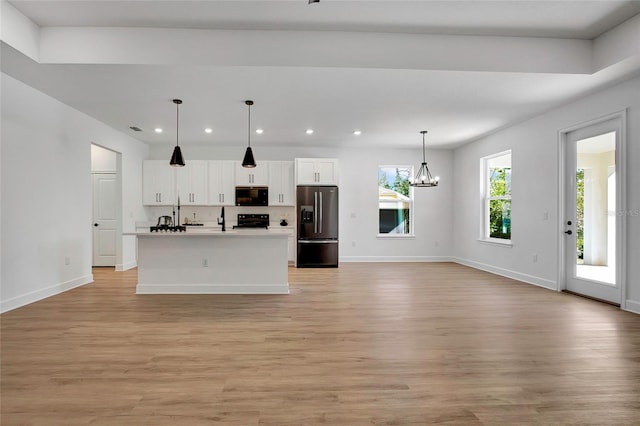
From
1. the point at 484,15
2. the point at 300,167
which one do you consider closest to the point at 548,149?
the point at 484,15

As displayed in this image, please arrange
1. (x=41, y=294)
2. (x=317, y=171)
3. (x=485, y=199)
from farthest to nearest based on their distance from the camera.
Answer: (x=317, y=171) < (x=485, y=199) < (x=41, y=294)

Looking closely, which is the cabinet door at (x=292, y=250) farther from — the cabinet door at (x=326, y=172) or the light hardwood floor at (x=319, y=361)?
the light hardwood floor at (x=319, y=361)

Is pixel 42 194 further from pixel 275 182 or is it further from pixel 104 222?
pixel 275 182

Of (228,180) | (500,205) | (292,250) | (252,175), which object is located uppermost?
(252,175)

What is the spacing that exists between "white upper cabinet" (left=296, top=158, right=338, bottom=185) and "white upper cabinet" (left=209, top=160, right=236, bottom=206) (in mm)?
1483

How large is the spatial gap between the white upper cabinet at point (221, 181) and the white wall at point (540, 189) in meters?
5.22

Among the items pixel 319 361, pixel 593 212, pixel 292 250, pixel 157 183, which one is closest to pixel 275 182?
pixel 292 250

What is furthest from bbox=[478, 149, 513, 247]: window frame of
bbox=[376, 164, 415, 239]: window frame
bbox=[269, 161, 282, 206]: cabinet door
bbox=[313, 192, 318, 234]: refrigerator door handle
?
bbox=[269, 161, 282, 206]: cabinet door

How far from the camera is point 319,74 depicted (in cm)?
367

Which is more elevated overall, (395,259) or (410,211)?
(410,211)

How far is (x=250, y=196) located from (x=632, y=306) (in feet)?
20.9

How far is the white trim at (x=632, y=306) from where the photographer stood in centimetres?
377

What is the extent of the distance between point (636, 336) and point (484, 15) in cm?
323

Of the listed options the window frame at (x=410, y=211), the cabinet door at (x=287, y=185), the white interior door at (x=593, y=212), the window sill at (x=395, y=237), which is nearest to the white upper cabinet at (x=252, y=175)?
the cabinet door at (x=287, y=185)
